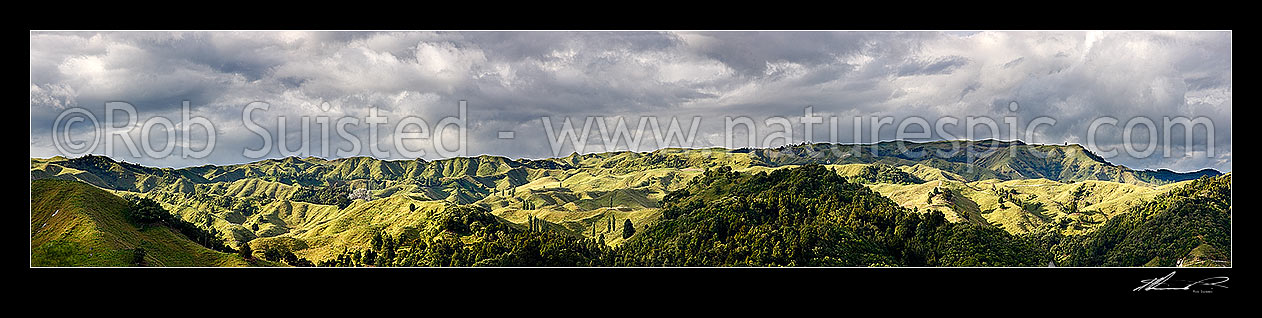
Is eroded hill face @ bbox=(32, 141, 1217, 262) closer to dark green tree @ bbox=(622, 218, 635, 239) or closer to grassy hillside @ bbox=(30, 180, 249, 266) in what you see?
dark green tree @ bbox=(622, 218, 635, 239)

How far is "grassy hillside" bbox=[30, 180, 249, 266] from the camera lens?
27359 mm

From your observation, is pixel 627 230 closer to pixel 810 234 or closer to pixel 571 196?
pixel 810 234

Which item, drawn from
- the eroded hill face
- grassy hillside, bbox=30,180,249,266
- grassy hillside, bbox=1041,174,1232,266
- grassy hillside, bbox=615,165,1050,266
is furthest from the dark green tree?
grassy hillside, bbox=30,180,249,266

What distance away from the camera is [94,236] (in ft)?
94.9

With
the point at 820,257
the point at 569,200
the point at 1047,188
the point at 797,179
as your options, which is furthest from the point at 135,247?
the point at 1047,188

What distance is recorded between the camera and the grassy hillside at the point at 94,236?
27359 mm

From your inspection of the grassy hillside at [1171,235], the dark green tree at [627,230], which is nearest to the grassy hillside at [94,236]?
the dark green tree at [627,230]

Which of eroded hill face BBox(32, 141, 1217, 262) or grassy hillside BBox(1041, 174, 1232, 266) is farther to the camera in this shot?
eroded hill face BBox(32, 141, 1217, 262)

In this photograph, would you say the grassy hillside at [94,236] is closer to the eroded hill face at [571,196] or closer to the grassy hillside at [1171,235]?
the eroded hill face at [571,196]
